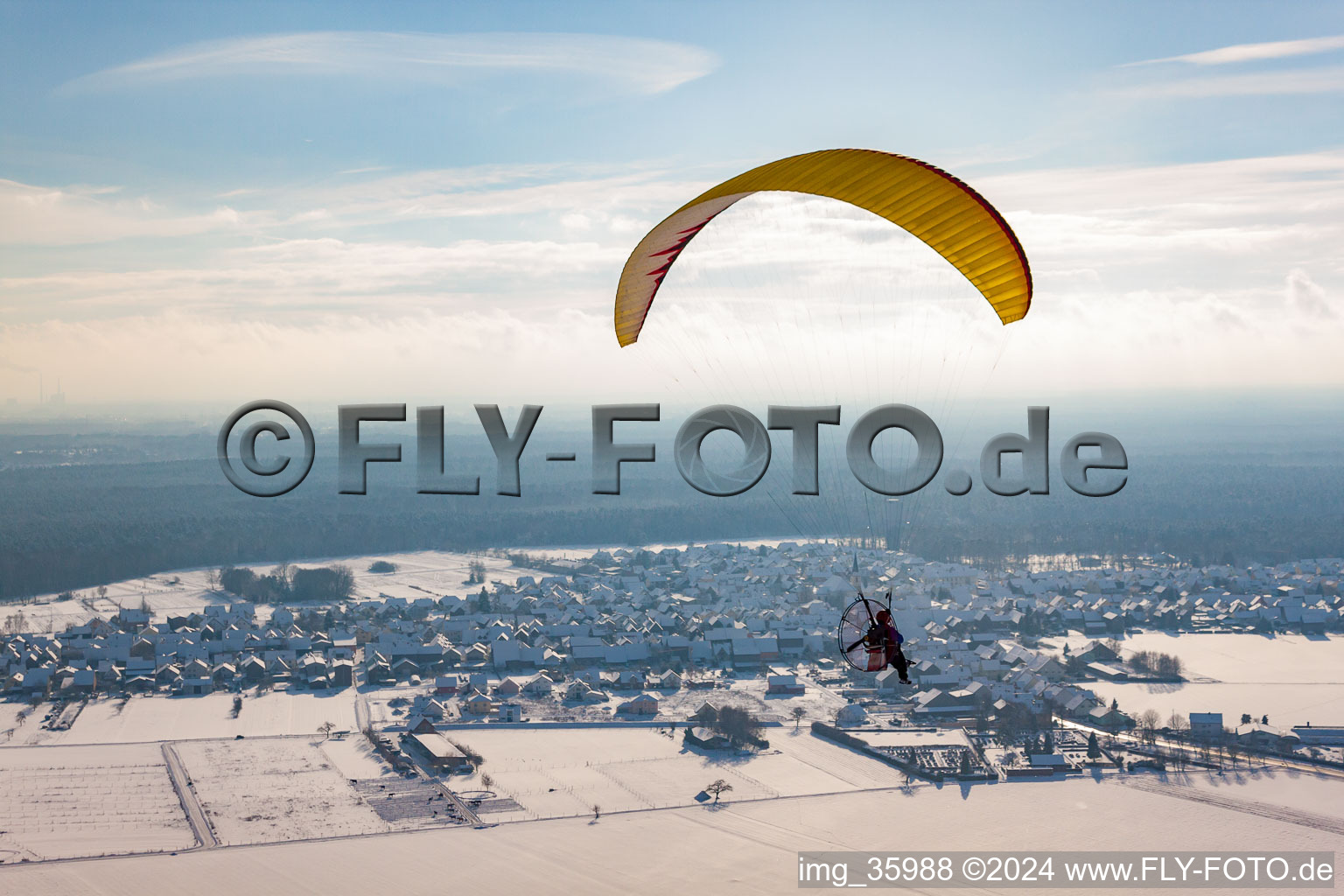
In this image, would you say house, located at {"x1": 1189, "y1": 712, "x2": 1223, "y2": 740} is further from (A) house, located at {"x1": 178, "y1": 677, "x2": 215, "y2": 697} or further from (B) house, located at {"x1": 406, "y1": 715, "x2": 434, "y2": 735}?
(A) house, located at {"x1": 178, "y1": 677, "x2": 215, "y2": 697}

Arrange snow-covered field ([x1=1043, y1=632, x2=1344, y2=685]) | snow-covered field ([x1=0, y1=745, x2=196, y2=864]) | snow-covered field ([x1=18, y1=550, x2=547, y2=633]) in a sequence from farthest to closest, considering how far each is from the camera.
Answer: snow-covered field ([x1=18, y1=550, x2=547, y2=633]) → snow-covered field ([x1=1043, y1=632, x2=1344, y2=685]) → snow-covered field ([x1=0, y1=745, x2=196, y2=864])

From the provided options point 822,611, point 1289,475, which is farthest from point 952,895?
point 1289,475

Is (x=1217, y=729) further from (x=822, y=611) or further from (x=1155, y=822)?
(x=822, y=611)

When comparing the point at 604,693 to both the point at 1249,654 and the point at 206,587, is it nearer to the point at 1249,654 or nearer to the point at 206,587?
the point at 1249,654

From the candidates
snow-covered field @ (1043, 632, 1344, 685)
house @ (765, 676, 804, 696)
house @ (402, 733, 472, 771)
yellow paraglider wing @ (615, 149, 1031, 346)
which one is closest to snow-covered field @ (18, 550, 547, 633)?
house @ (402, 733, 472, 771)

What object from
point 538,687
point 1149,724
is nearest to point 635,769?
point 538,687

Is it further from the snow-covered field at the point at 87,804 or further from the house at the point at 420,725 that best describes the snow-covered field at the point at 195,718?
the house at the point at 420,725

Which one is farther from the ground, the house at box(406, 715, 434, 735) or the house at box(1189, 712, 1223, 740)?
the house at box(1189, 712, 1223, 740)
